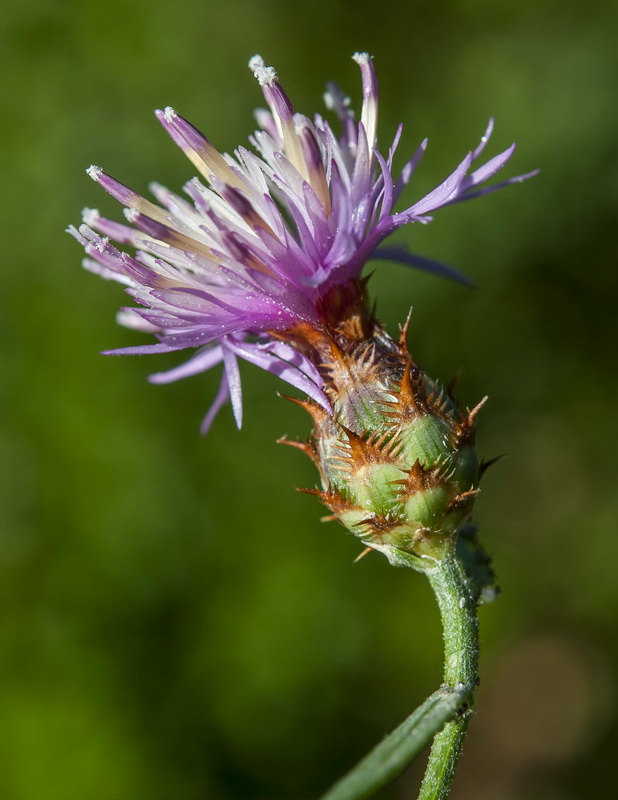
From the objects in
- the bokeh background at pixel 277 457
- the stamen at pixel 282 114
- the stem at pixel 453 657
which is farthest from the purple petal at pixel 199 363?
the bokeh background at pixel 277 457

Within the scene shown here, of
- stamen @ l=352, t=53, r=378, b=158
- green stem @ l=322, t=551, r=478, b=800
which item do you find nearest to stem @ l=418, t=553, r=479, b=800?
green stem @ l=322, t=551, r=478, b=800

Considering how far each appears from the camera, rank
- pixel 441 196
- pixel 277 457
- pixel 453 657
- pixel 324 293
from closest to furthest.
Result: pixel 453 657 < pixel 441 196 < pixel 324 293 < pixel 277 457

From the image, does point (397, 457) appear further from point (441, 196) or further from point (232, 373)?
point (441, 196)

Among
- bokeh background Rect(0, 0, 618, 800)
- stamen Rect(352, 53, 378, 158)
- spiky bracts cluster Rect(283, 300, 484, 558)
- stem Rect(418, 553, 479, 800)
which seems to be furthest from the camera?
bokeh background Rect(0, 0, 618, 800)

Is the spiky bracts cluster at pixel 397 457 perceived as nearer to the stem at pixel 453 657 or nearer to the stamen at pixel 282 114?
the stem at pixel 453 657

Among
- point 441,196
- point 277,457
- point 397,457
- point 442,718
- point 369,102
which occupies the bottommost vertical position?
point 442,718

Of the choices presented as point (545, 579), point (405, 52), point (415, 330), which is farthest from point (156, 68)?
point (545, 579)

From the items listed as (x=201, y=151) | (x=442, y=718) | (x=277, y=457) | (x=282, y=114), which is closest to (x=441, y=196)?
(x=282, y=114)

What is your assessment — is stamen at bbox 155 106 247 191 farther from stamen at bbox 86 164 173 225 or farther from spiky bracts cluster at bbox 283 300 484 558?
spiky bracts cluster at bbox 283 300 484 558
